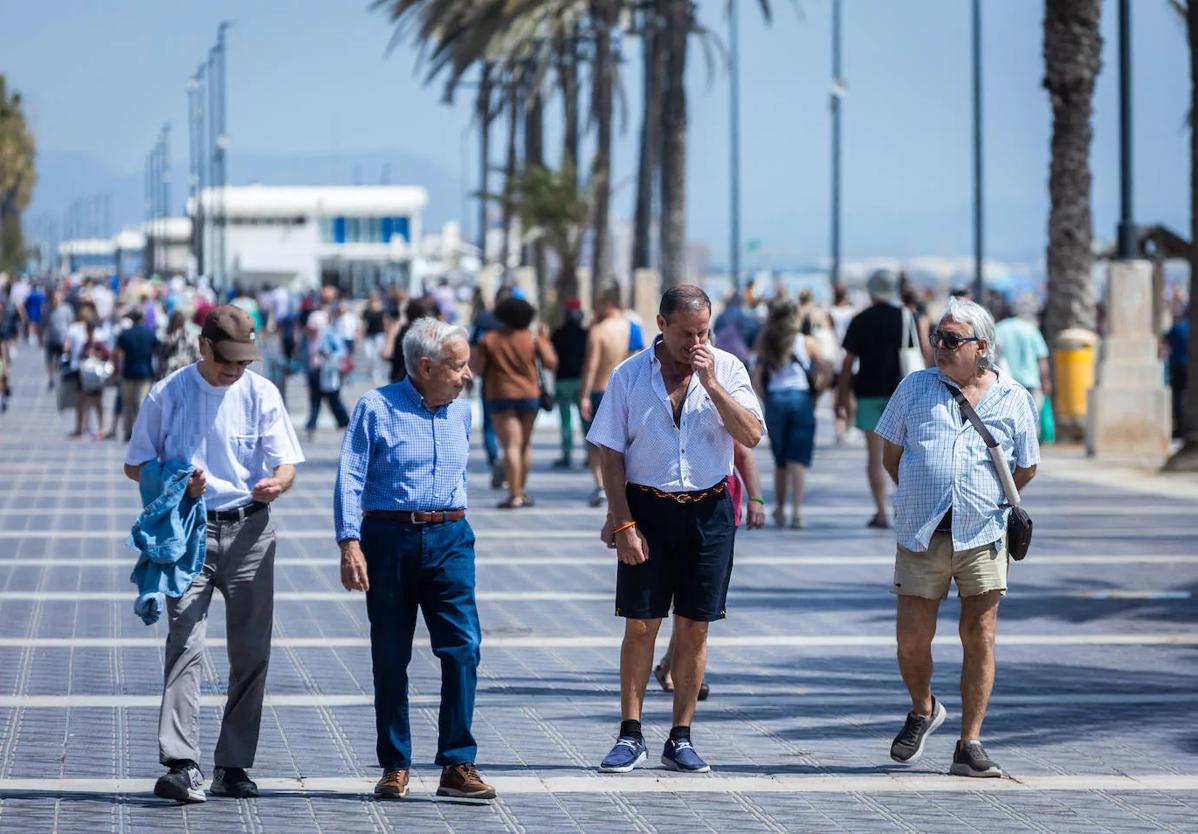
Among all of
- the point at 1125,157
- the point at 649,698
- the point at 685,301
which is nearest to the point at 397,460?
the point at 685,301

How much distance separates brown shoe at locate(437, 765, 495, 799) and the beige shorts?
5.27ft

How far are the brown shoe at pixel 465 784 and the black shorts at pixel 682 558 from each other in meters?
0.85

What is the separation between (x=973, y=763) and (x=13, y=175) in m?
98.4

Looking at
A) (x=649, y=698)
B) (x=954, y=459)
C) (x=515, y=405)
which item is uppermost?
(x=954, y=459)

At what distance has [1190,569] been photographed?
42.3 feet

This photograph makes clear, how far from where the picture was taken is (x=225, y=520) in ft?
22.6

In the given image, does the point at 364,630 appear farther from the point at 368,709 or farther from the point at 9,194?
the point at 9,194

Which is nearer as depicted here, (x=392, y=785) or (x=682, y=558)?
(x=392, y=785)

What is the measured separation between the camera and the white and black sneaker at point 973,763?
7.15 m

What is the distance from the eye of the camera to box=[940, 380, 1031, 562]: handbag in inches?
282

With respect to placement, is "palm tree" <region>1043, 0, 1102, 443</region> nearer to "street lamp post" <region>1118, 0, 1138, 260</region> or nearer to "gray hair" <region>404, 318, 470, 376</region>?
"street lamp post" <region>1118, 0, 1138, 260</region>

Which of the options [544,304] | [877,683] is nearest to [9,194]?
[544,304]

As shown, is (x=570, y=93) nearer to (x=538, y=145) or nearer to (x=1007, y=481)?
(x=538, y=145)

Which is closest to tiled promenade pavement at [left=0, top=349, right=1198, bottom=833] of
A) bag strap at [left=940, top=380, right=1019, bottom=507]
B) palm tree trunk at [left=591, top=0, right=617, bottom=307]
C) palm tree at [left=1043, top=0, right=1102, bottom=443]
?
bag strap at [left=940, top=380, right=1019, bottom=507]
